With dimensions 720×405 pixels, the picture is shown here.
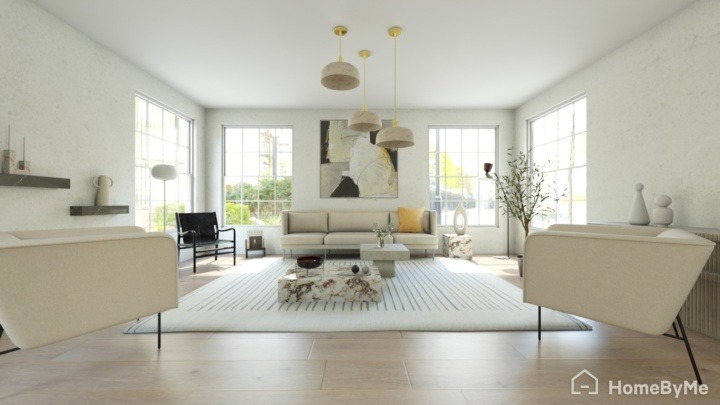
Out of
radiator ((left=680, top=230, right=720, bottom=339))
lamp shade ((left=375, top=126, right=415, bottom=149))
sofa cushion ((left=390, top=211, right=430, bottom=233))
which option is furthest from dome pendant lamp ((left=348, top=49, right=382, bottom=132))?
radiator ((left=680, top=230, right=720, bottom=339))

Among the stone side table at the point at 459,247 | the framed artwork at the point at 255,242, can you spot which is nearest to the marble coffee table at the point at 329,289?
the stone side table at the point at 459,247

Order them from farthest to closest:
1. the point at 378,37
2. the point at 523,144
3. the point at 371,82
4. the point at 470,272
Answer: the point at 523,144 < the point at 371,82 < the point at 470,272 < the point at 378,37

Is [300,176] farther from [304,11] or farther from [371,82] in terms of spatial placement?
[304,11]

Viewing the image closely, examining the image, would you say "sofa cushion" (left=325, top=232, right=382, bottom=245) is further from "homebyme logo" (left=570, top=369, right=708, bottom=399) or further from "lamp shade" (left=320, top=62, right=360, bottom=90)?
"homebyme logo" (left=570, top=369, right=708, bottom=399)

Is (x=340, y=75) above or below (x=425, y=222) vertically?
above

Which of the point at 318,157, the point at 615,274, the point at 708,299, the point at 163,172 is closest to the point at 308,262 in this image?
the point at 615,274

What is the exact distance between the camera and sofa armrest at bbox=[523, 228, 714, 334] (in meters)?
1.62

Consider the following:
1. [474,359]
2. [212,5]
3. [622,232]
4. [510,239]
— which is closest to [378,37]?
[212,5]

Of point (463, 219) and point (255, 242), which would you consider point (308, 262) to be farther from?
point (463, 219)

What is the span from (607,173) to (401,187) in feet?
10.6

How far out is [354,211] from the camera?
6.20m

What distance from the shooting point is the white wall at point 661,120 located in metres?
2.86

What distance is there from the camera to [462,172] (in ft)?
21.2

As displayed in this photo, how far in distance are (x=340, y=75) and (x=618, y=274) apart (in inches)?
96.6
